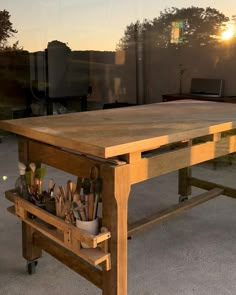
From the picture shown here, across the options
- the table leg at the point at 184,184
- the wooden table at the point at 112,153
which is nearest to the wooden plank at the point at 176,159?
the wooden table at the point at 112,153

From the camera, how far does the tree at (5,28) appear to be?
5.41m

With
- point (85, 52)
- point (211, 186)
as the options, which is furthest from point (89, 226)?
point (85, 52)

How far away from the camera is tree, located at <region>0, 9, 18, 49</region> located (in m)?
5.41

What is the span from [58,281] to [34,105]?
400cm

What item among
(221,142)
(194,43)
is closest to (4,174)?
(221,142)

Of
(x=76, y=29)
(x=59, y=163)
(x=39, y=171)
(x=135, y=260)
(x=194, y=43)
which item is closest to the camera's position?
(x=59, y=163)

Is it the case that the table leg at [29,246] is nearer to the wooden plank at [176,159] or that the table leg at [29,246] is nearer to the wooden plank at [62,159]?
the wooden plank at [62,159]

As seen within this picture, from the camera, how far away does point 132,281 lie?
1896 mm

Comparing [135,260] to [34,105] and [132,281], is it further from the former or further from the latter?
[34,105]

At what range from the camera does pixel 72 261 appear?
1.67m

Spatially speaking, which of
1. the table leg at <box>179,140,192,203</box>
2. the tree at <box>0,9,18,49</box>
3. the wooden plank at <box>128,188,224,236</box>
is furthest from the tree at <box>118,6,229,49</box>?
the wooden plank at <box>128,188,224,236</box>

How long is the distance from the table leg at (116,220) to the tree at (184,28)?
3755 mm

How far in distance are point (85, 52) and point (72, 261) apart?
4456mm

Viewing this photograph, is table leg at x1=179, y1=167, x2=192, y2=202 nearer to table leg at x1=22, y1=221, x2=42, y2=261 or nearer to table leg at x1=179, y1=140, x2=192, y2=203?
table leg at x1=179, y1=140, x2=192, y2=203
